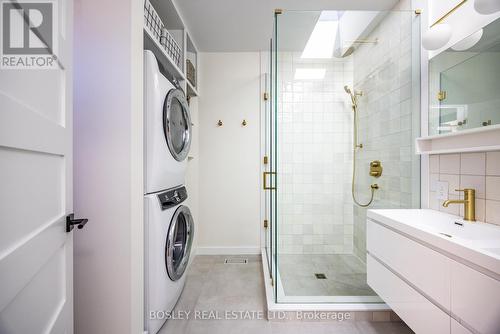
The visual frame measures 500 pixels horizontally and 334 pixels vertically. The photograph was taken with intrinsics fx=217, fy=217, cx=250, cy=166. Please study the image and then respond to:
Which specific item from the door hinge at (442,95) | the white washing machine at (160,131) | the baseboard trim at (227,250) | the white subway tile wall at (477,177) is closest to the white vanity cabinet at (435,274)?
the white subway tile wall at (477,177)

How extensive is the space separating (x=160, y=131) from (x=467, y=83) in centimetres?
184

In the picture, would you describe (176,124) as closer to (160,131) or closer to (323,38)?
(160,131)

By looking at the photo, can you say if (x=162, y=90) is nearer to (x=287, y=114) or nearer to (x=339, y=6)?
(x=287, y=114)

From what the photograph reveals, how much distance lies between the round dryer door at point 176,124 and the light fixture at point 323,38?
1155 millimetres

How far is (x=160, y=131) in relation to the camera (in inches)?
53.4

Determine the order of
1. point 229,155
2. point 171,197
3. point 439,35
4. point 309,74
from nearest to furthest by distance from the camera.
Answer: point 439,35 → point 171,197 → point 309,74 → point 229,155

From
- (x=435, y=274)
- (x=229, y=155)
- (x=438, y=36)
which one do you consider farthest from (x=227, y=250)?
(x=438, y=36)

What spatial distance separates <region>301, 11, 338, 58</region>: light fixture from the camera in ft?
6.02

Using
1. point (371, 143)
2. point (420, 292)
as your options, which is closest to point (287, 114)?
point (371, 143)

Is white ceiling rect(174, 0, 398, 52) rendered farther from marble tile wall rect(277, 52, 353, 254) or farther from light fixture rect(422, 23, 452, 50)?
light fixture rect(422, 23, 452, 50)

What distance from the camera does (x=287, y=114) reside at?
6.22 ft

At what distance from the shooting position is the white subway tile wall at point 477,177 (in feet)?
3.72

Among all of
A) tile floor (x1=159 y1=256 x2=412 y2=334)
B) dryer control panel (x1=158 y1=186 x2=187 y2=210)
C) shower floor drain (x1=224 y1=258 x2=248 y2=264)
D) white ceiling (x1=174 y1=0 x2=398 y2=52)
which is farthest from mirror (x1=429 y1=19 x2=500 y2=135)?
shower floor drain (x1=224 y1=258 x2=248 y2=264)

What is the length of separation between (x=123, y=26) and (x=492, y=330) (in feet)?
6.63
